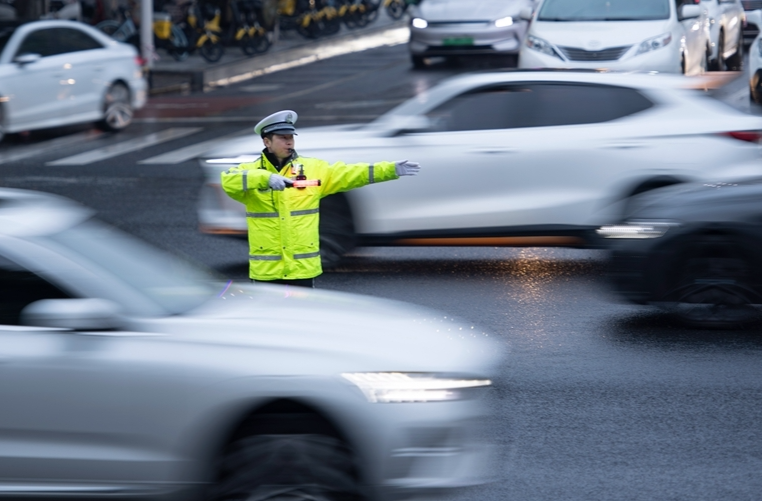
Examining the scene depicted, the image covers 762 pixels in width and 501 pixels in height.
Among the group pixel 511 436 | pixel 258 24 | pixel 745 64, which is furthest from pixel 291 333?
pixel 258 24

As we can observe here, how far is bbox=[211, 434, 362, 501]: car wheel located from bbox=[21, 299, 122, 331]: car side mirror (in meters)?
0.64

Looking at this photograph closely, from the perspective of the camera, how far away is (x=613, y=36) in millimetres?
18031

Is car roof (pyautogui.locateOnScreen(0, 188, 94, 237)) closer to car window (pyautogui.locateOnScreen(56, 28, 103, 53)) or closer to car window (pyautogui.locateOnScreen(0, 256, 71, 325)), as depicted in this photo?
car window (pyautogui.locateOnScreen(0, 256, 71, 325))

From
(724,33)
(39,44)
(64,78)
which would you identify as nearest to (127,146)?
(64,78)

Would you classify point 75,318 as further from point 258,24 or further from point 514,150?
point 258,24

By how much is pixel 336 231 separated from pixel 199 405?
5911 millimetres

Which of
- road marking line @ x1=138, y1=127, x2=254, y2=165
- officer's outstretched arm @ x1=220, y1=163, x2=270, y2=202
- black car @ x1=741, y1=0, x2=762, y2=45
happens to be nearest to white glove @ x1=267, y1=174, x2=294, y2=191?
officer's outstretched arm @ x1=220, y1=163, x2=270, y2=202

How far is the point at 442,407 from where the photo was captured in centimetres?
456

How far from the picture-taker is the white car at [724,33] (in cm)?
2178

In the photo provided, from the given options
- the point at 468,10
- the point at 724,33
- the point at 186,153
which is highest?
the point at 468,10

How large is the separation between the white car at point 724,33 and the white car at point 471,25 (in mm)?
3881

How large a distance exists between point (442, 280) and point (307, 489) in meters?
5.78

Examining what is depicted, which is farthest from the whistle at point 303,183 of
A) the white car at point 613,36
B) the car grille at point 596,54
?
the car grille at point 596,54

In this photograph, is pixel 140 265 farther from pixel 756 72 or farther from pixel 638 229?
pixel 756 72
